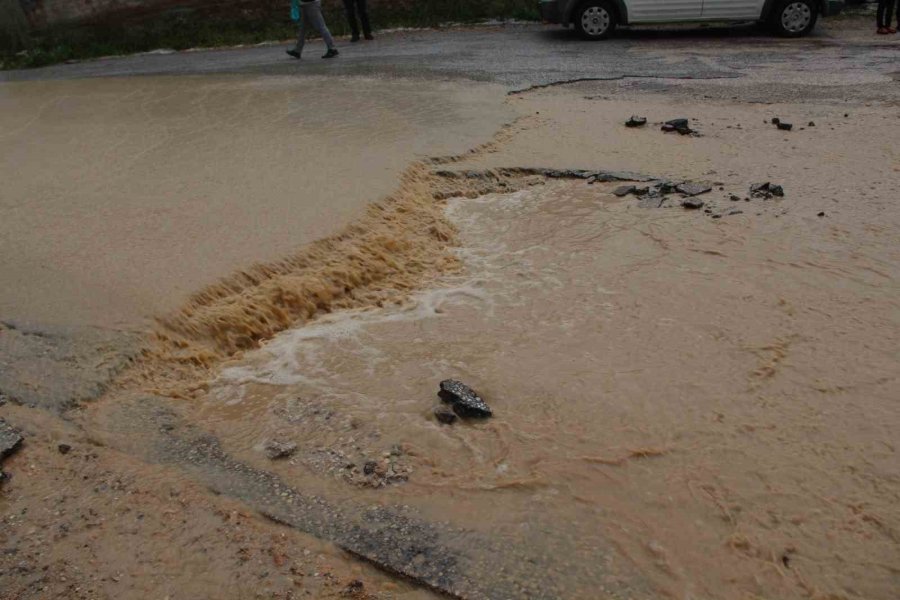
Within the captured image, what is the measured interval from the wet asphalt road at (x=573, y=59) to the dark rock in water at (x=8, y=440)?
286 inches

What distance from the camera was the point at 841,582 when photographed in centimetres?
270

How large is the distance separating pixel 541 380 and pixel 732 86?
6.74 metres

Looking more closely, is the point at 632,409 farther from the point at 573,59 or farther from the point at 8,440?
the point at 573,59

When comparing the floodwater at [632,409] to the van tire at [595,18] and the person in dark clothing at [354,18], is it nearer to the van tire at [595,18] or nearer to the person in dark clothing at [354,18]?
the van tire at [595,18]

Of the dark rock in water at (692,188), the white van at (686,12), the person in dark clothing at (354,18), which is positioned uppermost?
the person in dark clothing at (354,18)

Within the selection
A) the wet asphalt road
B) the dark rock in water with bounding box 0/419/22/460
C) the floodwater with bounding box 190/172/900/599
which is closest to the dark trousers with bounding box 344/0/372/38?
the wet asphalt road

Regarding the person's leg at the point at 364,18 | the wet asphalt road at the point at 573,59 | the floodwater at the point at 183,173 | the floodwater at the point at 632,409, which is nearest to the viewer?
the floodwater at the point at 632,409

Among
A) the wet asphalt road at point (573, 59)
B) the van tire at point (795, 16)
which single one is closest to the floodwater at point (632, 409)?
the wet asphalt road at point (573, 59)

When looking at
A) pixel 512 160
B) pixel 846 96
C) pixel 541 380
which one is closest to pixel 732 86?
pixel 846 96

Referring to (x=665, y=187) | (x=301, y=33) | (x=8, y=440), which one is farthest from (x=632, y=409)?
(x=301, y=33)

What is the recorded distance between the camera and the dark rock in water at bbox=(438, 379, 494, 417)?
3.66 m

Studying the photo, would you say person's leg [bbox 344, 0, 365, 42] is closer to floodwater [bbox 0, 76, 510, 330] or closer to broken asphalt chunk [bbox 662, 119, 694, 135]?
floodwater [bbox 0, 76, 510, 330]

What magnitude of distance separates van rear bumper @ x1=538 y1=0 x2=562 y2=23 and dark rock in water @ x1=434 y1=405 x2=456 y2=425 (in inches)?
407

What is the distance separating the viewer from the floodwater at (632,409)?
2.87 m
